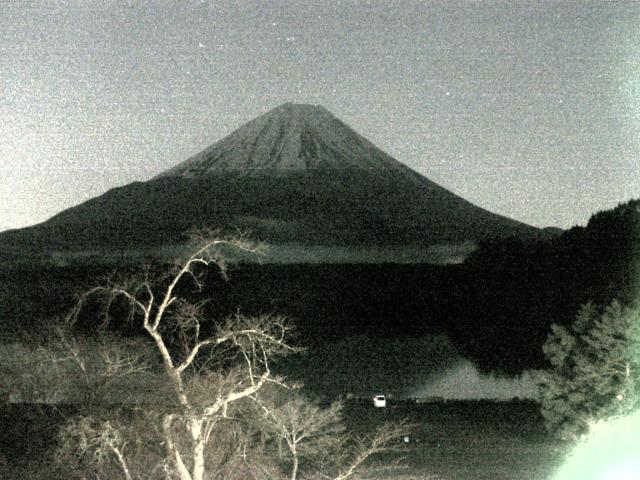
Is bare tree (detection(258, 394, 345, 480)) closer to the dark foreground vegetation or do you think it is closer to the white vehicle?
the dark foreground vegetation

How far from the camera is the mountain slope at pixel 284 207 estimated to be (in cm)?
15212

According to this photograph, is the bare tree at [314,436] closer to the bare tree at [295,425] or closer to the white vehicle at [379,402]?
the bare tree at [295,425]

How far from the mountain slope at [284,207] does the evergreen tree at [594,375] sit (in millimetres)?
114979

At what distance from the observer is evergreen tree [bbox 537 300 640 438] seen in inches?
1016

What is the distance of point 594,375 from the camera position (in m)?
26.1

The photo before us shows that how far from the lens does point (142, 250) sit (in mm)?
140375

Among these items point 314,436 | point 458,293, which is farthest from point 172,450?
point 458,293

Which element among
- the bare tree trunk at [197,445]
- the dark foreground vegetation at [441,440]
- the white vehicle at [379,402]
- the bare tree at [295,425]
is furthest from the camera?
the white vehicle at [379,402]

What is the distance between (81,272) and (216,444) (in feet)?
323

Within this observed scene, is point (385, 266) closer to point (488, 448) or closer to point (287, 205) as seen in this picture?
point (287, 205)

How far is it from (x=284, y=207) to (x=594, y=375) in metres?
144

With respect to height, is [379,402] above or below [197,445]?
below

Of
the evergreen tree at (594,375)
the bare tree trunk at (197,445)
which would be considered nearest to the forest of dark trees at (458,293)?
the evergreen tree at (594,375)

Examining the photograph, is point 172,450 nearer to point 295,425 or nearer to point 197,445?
point 197,445
